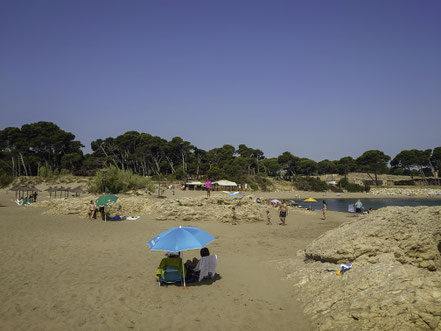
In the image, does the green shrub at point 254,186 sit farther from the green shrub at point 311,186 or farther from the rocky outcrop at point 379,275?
the rocky outcrop at point 379,275

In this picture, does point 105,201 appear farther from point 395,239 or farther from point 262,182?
point 262,182

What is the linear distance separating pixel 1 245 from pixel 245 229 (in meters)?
11.4

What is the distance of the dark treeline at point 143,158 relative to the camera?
61062mm

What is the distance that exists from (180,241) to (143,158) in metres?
64.9

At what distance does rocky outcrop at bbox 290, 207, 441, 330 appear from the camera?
4117mm

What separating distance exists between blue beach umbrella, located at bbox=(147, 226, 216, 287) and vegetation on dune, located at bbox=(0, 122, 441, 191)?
136 ft

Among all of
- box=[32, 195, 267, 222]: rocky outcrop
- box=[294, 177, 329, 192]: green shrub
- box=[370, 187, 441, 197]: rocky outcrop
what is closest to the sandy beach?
box=[32, 195, 267, 222]: rocky outcrop

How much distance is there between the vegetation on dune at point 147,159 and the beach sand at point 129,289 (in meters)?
37.1

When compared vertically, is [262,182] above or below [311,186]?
above

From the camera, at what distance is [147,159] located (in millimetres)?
71125

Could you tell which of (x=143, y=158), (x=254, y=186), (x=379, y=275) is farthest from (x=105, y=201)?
(x=143, y=158)

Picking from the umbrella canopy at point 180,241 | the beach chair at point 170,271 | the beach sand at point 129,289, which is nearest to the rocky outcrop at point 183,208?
the beach sand at point 129,289

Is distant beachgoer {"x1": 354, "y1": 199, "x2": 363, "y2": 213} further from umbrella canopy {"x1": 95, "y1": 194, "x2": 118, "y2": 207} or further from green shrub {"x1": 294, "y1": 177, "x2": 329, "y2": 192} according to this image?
green shrub {"x1": 294, "y1": 177, "x2": 329, "y2": 192}

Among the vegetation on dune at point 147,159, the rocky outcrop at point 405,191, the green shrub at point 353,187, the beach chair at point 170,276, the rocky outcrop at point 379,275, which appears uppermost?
the vegetation on dune at point 147,159
